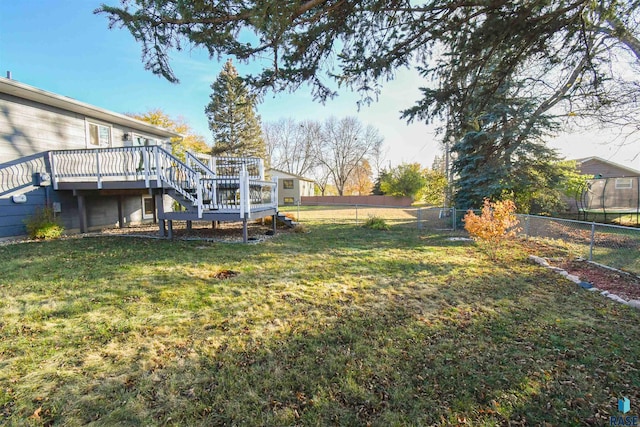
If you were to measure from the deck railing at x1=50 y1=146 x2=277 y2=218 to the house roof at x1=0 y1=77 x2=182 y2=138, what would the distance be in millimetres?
1446

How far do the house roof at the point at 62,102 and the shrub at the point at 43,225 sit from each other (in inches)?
120

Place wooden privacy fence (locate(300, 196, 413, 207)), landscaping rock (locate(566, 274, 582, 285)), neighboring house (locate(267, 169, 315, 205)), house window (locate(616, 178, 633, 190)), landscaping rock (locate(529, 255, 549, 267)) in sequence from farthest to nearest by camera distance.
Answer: neighboring house (locate(267, 169, 315, 205)), wooden privacy fence (locate(300, 196, 413, 207)), house window (locate(616, 178, 633, 190)), landscaping rock (locate(529, 255, 549, 267)), landscaping rock (locate(566, 274, 582, 285))

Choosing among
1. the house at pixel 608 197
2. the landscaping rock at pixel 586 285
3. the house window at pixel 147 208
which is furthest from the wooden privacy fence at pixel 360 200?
the landscaping rock at pixel 586 285

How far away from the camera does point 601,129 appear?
275 inches

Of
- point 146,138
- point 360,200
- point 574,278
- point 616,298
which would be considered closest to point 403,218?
point 574,278

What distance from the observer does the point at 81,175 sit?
8.13 m

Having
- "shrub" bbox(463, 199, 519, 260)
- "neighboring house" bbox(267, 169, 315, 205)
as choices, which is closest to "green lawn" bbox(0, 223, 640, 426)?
"shrub" bbox(463, 199, 519, 260)

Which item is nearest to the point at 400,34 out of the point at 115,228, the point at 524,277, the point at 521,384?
the point at 524,277

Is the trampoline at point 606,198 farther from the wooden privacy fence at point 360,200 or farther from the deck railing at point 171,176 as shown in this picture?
the wooden privacy fence at point 360,200

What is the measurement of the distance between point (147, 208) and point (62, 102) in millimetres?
4916

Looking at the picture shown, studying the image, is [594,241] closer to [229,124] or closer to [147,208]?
[147,208]

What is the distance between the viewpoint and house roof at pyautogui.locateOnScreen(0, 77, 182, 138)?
6.95 m

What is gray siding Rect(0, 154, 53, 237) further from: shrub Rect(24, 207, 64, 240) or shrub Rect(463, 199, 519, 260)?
shrub Rect(463, 199, 519, 260)

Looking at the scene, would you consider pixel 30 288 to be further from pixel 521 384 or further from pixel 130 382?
pixel 521 384
